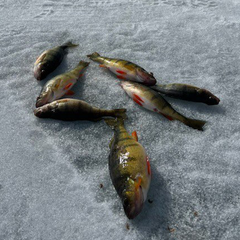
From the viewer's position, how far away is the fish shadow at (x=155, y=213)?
2352 mm

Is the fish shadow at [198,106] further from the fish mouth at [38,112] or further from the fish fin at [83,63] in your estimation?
the fish mouth at [38,112]

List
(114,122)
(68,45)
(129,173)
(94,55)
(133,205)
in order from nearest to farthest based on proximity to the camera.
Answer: (133,205) < (129,173) < (114,122) < (94,55) < (68,45)

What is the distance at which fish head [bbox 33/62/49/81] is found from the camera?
→ 3.82m

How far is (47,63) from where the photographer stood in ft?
12.8

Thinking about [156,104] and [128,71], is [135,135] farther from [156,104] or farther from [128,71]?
[128,71]

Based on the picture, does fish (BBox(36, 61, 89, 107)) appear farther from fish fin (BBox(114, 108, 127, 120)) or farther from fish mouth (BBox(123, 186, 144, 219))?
fish mouth (BBox(123, 186, 144, 219))

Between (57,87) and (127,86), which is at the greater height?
(57,87)

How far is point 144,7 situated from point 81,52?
2191 millimetres

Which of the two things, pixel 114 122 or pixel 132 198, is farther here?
pixel 114 122

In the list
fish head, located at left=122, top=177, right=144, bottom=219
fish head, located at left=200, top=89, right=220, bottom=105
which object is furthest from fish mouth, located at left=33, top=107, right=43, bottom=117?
fish head, located at left=200, top=89, right=220, bottom=105

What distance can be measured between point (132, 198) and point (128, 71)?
2.03 metres

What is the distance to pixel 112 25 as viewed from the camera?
5.17 m

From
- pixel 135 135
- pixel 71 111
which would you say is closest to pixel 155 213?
pixel 135 135

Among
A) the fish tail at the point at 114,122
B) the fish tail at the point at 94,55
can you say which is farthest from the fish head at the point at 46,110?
the fish tail at the point at 94,55
